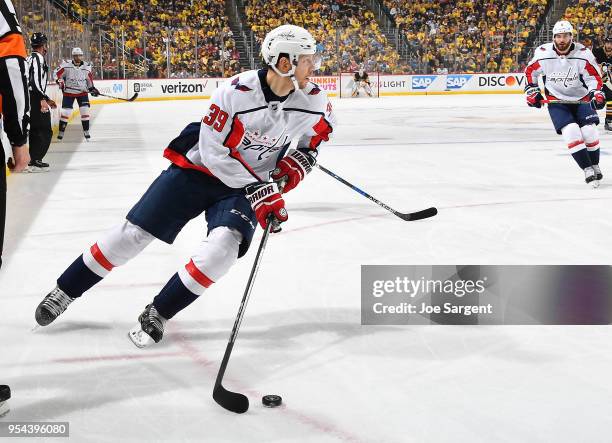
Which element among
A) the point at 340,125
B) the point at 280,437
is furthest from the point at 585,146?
the point at 340,125

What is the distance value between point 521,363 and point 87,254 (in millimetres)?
1491

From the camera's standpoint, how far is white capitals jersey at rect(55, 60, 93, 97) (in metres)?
11.3

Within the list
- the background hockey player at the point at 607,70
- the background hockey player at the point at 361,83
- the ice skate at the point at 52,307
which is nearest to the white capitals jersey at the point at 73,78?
the background hockey player at the point at 607,70

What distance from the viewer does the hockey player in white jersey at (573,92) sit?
6410mm

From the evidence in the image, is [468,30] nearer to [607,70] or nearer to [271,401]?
[607,70]

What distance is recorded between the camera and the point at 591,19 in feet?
77.0

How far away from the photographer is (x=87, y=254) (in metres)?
2.84

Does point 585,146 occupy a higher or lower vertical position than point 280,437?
lower

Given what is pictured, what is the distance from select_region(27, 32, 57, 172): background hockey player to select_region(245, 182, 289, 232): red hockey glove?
202 inches

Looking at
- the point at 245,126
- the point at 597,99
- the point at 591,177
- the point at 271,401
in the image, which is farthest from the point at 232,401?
the point at 597,99

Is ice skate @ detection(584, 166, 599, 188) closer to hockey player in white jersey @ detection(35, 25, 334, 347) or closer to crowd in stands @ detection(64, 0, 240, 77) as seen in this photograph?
hockey player in white jersey @ detection(35, 25, 334, 347)

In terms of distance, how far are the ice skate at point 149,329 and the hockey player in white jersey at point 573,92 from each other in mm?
4556

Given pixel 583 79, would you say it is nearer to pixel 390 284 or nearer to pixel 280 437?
pixel 390 284

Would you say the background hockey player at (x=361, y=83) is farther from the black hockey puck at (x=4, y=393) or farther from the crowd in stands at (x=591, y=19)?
the black hockey puck at (x=4, y=393)
